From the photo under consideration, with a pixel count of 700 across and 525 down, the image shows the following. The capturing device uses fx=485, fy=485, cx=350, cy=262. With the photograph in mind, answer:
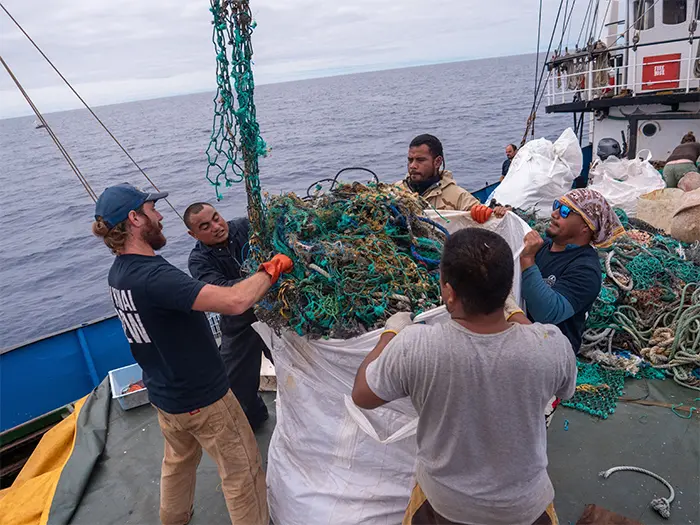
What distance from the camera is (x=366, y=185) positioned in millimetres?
2848

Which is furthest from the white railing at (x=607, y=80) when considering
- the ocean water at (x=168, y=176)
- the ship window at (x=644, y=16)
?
the ocean water at (x=168, y=176)

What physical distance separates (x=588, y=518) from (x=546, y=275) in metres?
1.24

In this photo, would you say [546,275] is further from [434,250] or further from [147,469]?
[147,469]

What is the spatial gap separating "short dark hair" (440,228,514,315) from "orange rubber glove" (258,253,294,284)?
108cm

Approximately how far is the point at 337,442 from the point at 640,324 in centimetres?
299

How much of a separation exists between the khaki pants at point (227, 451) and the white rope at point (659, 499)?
1.97 metres

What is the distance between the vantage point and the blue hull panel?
4.86m

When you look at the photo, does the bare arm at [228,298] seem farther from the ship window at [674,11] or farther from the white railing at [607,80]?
the ship window at [674,11]

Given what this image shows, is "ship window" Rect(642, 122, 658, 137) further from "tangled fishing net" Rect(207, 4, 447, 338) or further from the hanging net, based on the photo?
the hanging net

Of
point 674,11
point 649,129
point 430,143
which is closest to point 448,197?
point 430,143

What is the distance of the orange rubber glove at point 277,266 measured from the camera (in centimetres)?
227

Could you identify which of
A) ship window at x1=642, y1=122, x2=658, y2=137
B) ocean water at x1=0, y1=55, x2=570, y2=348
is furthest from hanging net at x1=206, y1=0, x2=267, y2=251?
ocean water at x1=0, y1=55, x2=570, y2=348

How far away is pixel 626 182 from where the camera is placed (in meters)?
6.96

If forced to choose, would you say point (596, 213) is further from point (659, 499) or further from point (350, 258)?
point (659, 499)
